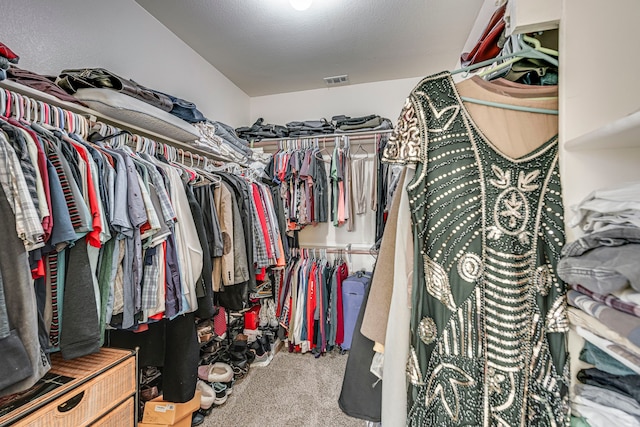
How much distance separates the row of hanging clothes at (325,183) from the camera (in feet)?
8.16

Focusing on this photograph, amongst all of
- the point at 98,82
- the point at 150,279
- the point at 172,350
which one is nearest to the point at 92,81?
the point at 98,82

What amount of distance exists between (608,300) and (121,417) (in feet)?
5.02

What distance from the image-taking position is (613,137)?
0.50 metres

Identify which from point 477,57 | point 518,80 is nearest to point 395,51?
point 477,57

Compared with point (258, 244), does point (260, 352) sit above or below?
A: below

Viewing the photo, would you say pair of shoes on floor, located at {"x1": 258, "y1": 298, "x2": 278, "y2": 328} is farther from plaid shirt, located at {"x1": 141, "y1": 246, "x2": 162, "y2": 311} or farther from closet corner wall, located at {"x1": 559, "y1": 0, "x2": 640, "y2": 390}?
closet corner wall, located at {"x1": 559, "y1": 0, "x2": 640, "y2": 390}

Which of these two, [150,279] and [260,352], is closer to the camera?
[150,279]

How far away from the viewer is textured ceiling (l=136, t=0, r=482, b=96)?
1774 mm

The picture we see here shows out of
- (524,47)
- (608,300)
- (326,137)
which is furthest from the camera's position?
(326,137)

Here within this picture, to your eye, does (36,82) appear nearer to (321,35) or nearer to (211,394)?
(321,35)

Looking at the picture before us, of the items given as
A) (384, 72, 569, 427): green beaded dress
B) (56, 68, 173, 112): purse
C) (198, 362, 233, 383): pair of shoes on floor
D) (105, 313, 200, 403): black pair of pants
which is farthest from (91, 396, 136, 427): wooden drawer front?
(56, 68, 173, 112): purse

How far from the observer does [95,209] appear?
0.96m

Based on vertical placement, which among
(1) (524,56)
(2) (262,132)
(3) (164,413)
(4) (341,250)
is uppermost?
(2) (262,132)

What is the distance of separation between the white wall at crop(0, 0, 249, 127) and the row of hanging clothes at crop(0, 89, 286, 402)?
0.46 m
